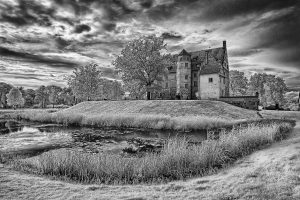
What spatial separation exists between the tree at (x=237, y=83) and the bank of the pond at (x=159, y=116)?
1301 inches

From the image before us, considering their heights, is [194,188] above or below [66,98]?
below

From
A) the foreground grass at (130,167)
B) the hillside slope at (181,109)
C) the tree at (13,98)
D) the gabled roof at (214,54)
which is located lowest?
the foreground grass at (130,167)

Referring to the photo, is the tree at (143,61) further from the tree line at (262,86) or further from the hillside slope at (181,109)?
the tree line at (262,86)

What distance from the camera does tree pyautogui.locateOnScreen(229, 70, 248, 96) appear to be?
66125 mm

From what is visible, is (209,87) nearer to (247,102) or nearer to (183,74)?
(183,74)

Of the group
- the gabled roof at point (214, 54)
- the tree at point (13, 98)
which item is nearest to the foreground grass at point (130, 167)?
the gabled roof at point (214, 54)

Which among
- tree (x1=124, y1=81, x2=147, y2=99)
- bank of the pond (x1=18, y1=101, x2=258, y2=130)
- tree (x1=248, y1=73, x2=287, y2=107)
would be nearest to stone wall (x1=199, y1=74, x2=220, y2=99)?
bank of the pond (x1=18, y1=101, x2=258, y2=130)

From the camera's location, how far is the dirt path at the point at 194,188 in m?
5.70

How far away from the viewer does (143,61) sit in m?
45.0

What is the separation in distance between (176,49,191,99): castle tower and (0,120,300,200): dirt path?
155 ft

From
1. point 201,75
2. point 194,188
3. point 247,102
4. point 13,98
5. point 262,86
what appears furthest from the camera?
point 13,98

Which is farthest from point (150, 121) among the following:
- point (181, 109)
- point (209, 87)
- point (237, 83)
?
point (237, 83)

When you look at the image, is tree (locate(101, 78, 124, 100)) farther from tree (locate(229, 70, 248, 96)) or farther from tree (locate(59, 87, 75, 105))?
tree (locate(229, 70, 248, 96))

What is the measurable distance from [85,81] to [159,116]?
123 feet
